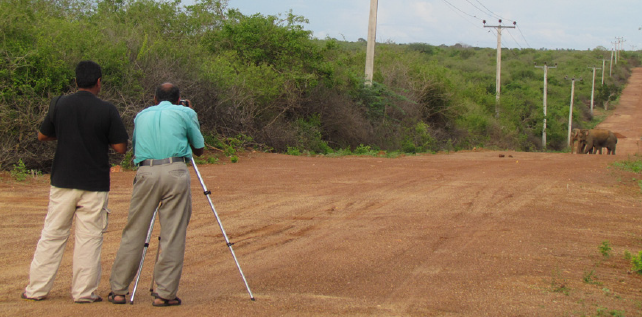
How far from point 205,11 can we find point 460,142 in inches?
638

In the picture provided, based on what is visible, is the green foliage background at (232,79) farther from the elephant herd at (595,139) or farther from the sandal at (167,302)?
the sandal at (167,302)

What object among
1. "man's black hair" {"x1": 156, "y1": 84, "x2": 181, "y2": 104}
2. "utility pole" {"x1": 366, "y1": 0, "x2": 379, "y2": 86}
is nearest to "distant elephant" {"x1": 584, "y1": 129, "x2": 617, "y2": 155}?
"utility pole" {"x1": 366, "y1": 0, "x2": 379, "y2": 86}

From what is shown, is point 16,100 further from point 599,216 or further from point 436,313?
point 599,216

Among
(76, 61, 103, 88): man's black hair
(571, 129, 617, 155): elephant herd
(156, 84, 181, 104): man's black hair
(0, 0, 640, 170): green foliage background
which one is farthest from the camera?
(571, 129, 617, 155): elephant herd

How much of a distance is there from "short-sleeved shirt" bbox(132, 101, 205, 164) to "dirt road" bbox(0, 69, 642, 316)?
1255 mm

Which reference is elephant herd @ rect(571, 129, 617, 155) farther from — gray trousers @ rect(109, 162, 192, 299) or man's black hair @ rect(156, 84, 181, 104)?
gray trousers @ rect(109, 162, 192, 299)

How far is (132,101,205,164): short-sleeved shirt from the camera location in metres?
4.75

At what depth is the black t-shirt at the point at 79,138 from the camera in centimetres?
474

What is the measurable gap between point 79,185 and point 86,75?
2.95ft

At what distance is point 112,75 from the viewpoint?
14.6 meters

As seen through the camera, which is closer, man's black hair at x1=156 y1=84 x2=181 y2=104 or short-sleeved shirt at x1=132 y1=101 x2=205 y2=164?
short-sleeved shirt at x1=132 y1=101 x2=205 y2=164

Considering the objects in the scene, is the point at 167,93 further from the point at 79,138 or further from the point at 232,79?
the point at 232,79

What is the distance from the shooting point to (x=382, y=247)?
23.4 feet

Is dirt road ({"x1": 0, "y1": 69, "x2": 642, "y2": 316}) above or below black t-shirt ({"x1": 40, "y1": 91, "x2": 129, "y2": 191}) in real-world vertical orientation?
below
